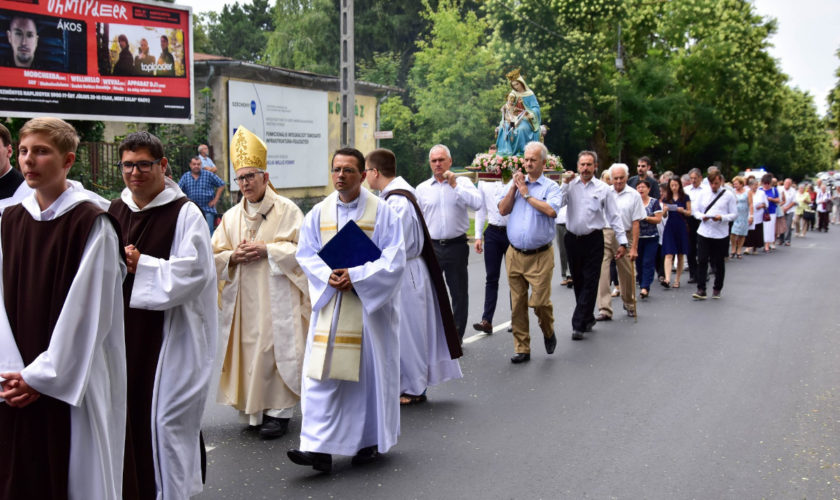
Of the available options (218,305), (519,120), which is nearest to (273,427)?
(218,305)

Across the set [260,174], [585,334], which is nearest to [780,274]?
[585,334]

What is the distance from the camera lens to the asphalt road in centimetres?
539

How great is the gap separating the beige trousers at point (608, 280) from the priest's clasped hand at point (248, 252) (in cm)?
610

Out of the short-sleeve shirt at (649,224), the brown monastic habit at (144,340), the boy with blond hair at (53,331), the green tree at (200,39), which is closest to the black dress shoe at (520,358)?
the brown monastic habit at (144,340)

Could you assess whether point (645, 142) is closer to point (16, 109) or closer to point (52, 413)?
point (16, 109)

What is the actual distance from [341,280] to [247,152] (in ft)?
4.40

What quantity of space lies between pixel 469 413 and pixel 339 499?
2100mm

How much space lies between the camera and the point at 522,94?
14805 millimetres

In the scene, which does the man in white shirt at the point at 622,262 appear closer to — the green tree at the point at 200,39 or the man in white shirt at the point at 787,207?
the man in white shirt at the point at 787,207

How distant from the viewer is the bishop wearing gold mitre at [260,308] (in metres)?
6.16

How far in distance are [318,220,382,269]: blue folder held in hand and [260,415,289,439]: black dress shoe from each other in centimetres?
131

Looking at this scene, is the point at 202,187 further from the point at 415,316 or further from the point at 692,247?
the point at 415,316

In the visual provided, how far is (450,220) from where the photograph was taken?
9.14 metres

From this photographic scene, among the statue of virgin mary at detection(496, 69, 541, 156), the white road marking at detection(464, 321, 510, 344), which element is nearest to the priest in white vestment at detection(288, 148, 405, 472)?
the white road marking at detection(464, 321, 510, 344)
